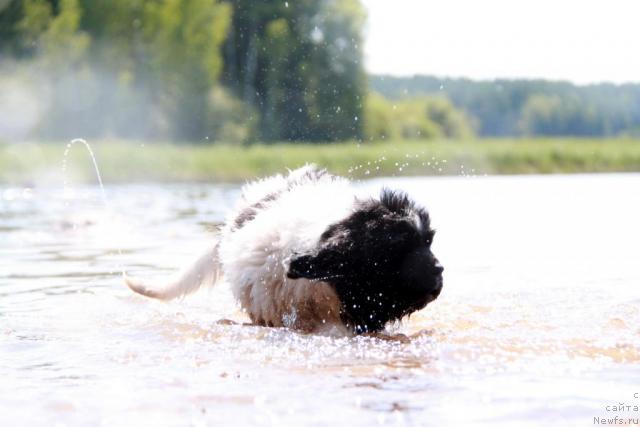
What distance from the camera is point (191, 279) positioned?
6254 mm

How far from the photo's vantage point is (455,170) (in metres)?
30.2

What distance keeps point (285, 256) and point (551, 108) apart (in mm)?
41298

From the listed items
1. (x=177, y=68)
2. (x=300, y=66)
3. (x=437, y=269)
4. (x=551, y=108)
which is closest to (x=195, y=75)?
(x=177, y=68)

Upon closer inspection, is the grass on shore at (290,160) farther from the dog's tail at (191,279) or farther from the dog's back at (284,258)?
the dog's back at (284,258)

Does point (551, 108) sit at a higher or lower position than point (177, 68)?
lower

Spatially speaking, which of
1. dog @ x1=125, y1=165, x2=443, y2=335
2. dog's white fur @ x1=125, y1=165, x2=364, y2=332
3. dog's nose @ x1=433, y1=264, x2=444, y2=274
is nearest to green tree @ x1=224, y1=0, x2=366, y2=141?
dog's white fur @ x1=125, y1=165, x2=364, y2=332

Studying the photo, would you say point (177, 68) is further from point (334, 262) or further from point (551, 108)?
point (334, 262)

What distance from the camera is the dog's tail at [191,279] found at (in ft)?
20.4

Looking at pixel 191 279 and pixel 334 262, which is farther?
pixel 191 279

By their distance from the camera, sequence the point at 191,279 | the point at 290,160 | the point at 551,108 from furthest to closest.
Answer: the point at 551,108, the point at 290,160, the point at 191,279

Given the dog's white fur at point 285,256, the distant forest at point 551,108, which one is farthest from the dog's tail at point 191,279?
the distant forest at point 551,108

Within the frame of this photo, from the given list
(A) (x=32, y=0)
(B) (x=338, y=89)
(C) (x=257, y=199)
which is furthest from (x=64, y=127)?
(C) (x=257, y=199)

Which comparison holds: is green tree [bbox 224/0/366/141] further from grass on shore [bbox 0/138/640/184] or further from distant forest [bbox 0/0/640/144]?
grass on shore [bbox 0/138/640/184]

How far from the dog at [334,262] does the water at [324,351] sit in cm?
20
